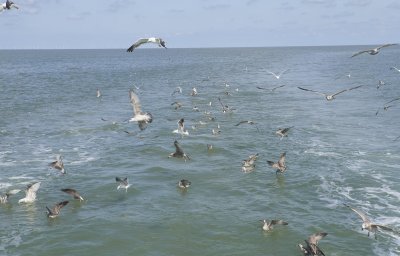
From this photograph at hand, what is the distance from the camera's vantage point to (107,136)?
45719 millimetres

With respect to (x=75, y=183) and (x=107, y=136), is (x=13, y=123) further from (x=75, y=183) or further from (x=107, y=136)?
(x=75, y=183)

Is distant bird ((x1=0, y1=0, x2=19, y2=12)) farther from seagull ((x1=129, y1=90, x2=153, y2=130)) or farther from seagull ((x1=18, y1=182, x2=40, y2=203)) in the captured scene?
seagull ((x1=18, y1=182, x2=40, y2=203))

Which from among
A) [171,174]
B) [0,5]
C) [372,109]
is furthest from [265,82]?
[0,5]

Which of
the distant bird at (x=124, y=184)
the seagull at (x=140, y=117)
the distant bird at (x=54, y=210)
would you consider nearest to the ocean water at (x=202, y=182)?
the distant bird at (x=54, y=210)

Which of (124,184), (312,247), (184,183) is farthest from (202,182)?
(312,247)

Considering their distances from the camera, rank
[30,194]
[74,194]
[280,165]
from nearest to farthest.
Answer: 1. [74,194]
2. [30,194]
3. [280,165]

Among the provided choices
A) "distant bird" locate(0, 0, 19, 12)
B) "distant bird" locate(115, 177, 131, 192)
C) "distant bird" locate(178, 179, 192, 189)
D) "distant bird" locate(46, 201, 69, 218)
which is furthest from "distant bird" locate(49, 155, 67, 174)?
"distant bird" locate(0, 0, 19, 12)

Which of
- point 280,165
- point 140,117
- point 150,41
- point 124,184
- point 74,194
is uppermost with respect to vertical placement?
point 150,41

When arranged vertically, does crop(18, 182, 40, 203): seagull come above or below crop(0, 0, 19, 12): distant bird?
below

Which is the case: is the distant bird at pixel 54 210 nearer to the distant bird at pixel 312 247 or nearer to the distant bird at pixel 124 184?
the distant bird at pixel 124 184

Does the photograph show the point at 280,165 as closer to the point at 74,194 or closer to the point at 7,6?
the point at 74,194

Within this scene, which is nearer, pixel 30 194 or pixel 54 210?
pixel 54 210

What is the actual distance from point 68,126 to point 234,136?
1751cm

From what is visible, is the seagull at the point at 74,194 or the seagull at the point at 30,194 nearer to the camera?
the seagull at the point at 74,194
